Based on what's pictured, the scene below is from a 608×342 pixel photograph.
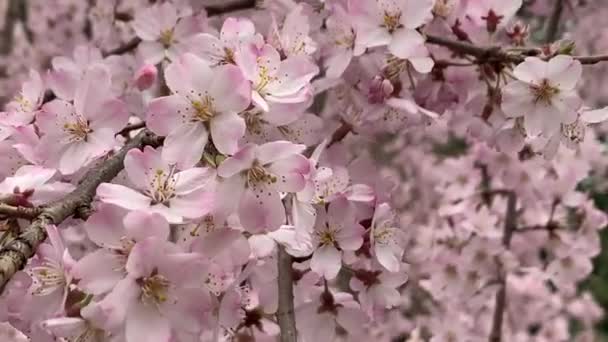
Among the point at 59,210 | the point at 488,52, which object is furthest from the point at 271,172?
the point at 488,52

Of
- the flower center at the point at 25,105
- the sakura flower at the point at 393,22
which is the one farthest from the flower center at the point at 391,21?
the flower center at the point at 25,105

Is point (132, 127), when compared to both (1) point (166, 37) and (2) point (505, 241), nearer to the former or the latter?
(1) point (166, 37)

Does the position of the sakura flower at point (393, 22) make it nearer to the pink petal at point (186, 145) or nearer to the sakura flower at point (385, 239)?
the sakura flower at point (385, 239)

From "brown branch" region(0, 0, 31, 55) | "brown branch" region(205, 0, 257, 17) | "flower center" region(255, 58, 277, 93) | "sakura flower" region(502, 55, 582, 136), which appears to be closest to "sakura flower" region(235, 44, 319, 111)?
"flower center" region(255, 58, 277, 93)

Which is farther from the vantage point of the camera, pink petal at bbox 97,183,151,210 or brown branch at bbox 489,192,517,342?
brown branch at bbox 489,192,517,342

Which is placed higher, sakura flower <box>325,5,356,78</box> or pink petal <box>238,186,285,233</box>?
pink petal <box>238,186,285,233</box>

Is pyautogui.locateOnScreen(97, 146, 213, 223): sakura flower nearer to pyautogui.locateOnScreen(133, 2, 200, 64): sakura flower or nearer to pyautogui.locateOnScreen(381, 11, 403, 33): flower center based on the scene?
pyautogui.locateOnScreen(381, 11, 403, 33): flower center

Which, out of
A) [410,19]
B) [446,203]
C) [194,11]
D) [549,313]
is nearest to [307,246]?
[410,19]
